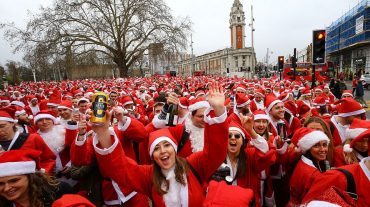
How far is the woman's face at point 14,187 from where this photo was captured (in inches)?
82.0

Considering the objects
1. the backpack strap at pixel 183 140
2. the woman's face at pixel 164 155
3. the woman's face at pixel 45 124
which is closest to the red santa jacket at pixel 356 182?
the woman's face at pixel 164 155

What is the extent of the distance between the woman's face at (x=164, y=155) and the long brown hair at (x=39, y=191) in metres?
0.97

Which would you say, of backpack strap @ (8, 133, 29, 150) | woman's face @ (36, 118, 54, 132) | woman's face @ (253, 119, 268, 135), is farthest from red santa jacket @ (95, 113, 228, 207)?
woman's face @ (36, 118, 54, 132)

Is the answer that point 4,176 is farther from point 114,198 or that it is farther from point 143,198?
point 143,198

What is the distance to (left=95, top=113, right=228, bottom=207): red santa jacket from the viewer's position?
2.03m

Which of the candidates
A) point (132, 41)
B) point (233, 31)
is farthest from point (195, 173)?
point (233, 31)

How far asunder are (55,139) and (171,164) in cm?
218

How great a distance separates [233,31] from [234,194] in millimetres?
84802

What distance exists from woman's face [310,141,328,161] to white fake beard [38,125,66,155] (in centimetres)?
302

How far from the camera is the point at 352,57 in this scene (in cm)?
4247

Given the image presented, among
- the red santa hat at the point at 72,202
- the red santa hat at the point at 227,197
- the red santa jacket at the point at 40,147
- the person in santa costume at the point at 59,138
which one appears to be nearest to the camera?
the red santa hat at the point at 227,197

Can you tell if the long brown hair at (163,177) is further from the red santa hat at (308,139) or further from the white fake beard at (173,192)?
the red santa hat at (308,139)

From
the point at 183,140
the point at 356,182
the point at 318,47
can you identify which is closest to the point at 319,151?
the point at 356,182

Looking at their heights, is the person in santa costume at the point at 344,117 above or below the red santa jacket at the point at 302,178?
above
